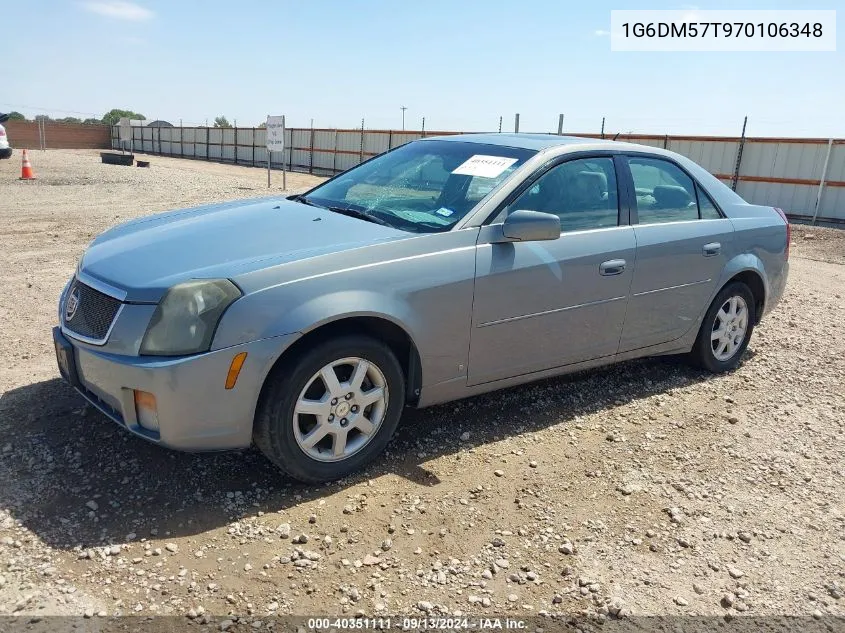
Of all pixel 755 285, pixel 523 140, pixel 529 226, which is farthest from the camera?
pixel 755 285

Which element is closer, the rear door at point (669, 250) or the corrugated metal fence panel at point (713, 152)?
the rear door at point (669, 250)

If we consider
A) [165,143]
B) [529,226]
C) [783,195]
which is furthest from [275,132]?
[165,143]

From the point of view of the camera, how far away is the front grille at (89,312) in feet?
10.2

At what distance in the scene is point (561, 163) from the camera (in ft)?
13.5

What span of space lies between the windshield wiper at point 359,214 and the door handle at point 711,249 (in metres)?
2.31

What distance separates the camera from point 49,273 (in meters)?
7.20

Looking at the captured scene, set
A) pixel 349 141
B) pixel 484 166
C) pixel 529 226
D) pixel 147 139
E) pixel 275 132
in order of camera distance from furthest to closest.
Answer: pixel 147 139 < pixel 349 141 < pixel 275 132 < pixel 484 166 < pixel 529 226

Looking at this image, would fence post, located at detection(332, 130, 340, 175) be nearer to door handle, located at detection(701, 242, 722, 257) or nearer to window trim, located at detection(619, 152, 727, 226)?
window trim, located at detection(619, 152, 727, 226)

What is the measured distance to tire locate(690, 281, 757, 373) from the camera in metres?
5.01

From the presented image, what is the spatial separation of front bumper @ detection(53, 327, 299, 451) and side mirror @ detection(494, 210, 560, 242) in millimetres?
1264

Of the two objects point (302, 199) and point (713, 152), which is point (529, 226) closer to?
point (302, 199)

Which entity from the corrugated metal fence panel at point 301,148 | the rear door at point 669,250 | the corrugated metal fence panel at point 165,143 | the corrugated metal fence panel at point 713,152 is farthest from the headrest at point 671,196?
the corrugated metal fence panel at point 165,143

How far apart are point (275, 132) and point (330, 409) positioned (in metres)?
18.6

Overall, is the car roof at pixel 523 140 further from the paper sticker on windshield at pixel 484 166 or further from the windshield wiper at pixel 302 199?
the windshield wiper at pixel 302 199
